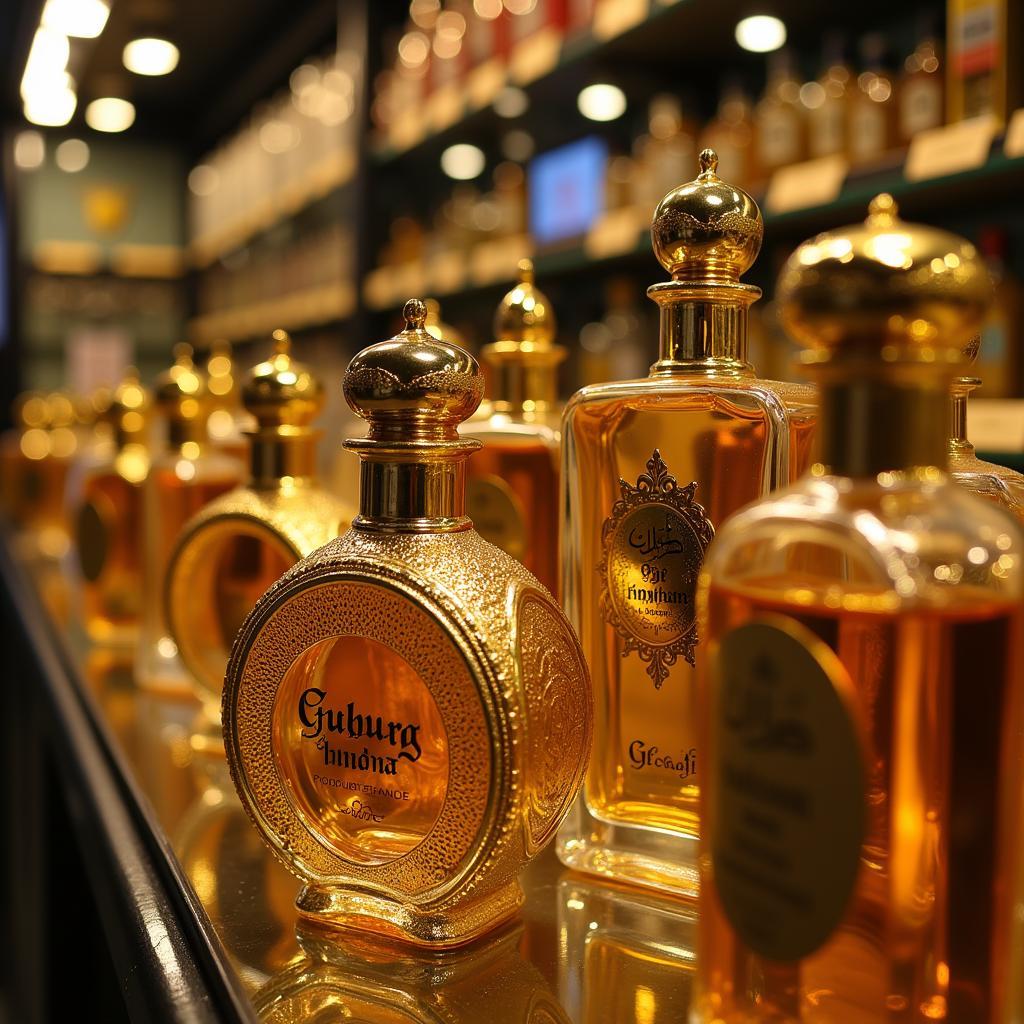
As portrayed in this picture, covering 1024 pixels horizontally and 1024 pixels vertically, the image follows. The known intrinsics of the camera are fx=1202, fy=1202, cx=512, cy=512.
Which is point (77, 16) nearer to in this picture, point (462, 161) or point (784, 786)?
point (462, 161)

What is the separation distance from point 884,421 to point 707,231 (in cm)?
20

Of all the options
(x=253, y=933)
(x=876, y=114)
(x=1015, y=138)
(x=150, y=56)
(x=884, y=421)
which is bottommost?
(x=253, y=933)

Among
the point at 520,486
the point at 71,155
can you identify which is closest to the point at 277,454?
the point at 520,486

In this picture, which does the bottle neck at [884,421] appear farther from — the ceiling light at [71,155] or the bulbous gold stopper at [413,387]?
the ceiling light at [71,155]

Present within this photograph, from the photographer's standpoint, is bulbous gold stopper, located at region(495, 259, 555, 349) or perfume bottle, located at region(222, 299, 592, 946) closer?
perfume bottle, located at region(222, 299, 592, 946)

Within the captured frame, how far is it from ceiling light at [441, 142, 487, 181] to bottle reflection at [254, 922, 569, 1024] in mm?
A: 2329

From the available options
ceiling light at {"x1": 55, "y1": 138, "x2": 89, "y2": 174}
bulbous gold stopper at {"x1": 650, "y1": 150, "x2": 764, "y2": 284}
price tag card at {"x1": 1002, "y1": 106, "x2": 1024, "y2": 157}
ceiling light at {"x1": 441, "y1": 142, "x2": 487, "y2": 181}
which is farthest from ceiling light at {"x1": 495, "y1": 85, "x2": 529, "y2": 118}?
ceiling light at {"x1": 55, "y1": 138, "x2": 89, "y2": 174}

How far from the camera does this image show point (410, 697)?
490 millimetres

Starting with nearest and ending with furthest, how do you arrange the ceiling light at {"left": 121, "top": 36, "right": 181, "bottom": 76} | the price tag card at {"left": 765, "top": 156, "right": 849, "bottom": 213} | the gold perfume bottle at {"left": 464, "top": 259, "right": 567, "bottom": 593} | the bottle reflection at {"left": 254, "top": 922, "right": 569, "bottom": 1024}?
the bottle reflection at {"left": 254, "top": 922, "right": 569, "bottom": 1024} < the gold perfume bottle at {"left": 464, "top": 259, "right": 567, "bottom": 593} < the price tag card at {"left": 765, "top": 156, "right": 849, "bottom": 213} < the ceiling light at {"left": 121, "top": 36, "right": 181, "bottom": 76}

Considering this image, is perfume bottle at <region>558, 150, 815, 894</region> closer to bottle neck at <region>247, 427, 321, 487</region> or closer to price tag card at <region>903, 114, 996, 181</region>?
bottle neck at <region>247, 427, 321, 487</region>

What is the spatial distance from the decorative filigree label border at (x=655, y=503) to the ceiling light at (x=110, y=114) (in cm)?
452

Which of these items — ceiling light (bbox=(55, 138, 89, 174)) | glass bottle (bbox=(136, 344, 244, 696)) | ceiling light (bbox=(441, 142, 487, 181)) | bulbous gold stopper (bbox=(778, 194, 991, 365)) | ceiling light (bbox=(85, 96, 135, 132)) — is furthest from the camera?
ceiling light (bbox=(55, 138, 89, 174))

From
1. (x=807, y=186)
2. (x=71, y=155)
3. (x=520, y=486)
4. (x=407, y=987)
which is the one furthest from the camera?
(x=71, y=155)

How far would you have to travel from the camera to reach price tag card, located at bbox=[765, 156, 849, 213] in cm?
134
